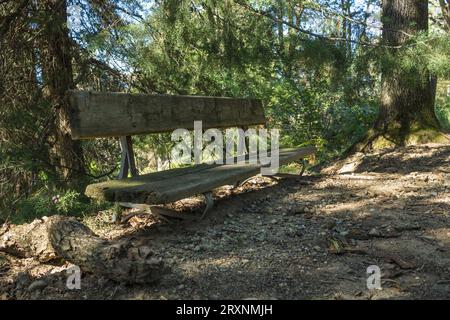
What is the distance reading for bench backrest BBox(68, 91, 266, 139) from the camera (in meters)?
3.22

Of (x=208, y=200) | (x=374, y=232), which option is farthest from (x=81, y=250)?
(x=374, y=232)

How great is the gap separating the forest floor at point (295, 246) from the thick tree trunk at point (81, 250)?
7 centimetres

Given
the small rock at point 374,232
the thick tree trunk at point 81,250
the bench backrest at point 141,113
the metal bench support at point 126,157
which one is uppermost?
the bench backrest at point 141,113

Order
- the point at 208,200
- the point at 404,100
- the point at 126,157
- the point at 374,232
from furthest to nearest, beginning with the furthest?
the point at 404,100 < the point at 126,157 < the point at 208,200 < the point at 374,232

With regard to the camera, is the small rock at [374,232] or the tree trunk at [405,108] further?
the tree trunk at [405,108]

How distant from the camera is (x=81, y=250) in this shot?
8.43 feet

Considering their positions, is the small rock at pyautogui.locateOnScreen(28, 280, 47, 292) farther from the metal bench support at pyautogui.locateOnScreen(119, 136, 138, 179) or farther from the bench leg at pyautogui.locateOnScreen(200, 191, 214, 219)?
the bench leg at pyautogui.locateOnScreen(200, 191, 214, 219)

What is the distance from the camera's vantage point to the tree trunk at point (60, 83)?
4516 mm

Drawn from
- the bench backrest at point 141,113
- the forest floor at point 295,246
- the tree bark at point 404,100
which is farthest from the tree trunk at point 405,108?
the bench backrest at point 141,113

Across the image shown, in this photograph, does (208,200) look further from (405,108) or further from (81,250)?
(405,108)

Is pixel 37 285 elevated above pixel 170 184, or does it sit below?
below

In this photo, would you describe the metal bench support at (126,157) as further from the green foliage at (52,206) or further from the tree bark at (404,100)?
the tree bark at (404,100)

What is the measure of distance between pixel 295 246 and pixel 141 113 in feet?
5.45
